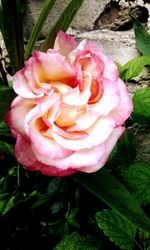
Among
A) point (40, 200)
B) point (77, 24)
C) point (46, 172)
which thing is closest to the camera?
point (46, 172)

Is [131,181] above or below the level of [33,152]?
below

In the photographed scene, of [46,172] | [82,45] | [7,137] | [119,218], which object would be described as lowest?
[119,218]

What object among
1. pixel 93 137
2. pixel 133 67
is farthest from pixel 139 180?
pixel 93 137

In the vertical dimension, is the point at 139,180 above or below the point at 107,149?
below

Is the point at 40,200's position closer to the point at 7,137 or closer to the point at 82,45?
the point at 7,137

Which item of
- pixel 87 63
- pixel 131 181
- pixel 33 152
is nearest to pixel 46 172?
pixel 33 152

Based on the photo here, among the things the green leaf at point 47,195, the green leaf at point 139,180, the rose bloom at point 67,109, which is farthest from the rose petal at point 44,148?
the green leaf at point 139,180

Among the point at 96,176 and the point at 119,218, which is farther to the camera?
the point at 119,218

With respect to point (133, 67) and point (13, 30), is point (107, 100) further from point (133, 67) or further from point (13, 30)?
point (133, 67)
